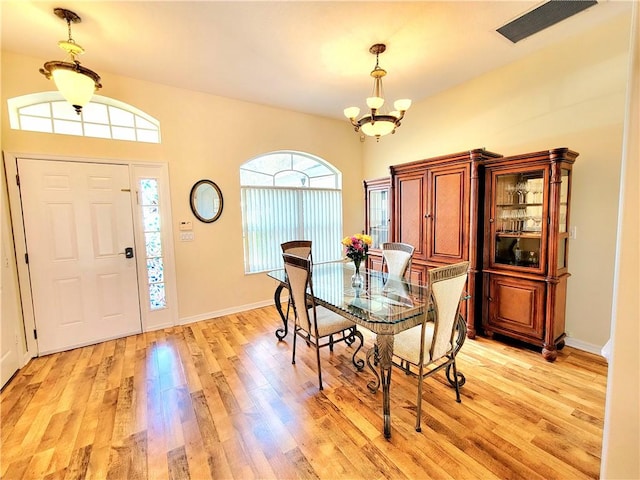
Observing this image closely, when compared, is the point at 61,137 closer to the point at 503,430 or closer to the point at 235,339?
the point at 235,339

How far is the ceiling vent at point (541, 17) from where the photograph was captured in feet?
7.14

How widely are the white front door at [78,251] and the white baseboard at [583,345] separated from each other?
4.76m

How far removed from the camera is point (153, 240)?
136 inches

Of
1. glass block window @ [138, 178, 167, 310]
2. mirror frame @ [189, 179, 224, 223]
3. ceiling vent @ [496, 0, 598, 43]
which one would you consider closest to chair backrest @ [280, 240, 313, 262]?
mirror frame @ [189, 179, 224, 223]

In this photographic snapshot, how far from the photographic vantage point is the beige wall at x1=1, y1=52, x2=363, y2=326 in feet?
9.71

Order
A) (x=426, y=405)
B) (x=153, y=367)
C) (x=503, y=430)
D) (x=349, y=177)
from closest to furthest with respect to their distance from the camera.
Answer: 1. (x=503, y=430)
2. (x=426, y=405)
3. (x=153, y=367)
4. (x=349, y=177)

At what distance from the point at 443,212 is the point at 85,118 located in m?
4.15

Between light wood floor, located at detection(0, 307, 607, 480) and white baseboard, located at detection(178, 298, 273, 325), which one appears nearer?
light wood floor, located at detection(0, 307, 607, 480)

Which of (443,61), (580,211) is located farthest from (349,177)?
(580,211)

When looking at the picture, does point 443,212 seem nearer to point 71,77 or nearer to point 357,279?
point 357,279

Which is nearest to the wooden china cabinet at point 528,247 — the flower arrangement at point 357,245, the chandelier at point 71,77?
the flower arrangement at point 357,245

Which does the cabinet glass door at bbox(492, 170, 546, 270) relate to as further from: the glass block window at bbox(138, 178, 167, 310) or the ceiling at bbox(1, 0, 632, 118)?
the glass block window at bbox(138, 178, 167, 310)

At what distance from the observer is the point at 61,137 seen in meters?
2.90

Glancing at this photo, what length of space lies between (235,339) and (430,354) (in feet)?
7.21
